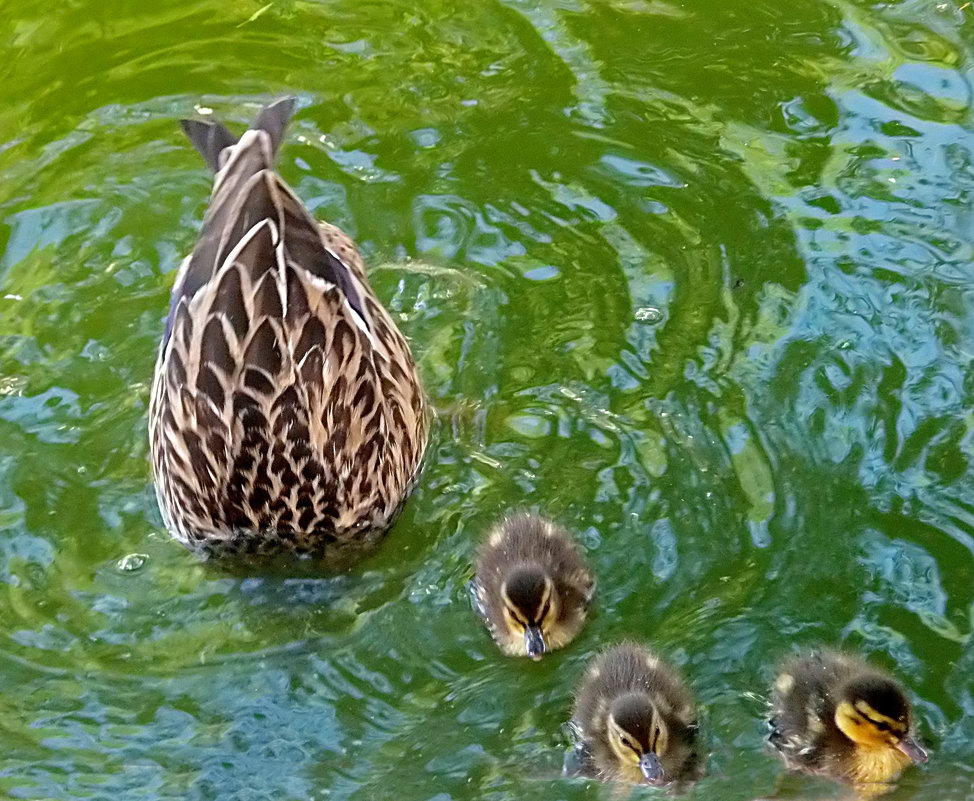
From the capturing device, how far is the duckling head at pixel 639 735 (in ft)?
8.86

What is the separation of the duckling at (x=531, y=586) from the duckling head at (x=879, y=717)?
65 cm

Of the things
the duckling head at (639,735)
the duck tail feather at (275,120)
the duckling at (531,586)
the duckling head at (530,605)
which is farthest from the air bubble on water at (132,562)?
the duckling head at (639,735)

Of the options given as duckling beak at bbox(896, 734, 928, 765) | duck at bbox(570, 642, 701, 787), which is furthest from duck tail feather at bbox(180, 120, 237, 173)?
duckling beak at bbox(896, 734, 928, 765)

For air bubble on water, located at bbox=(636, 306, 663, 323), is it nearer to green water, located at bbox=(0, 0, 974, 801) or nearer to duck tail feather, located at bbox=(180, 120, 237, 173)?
green water, located at bbox=(0, 0, 974, 801)

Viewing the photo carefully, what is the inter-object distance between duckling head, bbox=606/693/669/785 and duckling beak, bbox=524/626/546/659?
26cm

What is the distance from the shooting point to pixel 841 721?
275cm

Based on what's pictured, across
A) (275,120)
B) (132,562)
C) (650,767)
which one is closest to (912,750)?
(650,767)

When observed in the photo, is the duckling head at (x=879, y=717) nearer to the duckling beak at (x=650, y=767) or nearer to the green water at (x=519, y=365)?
the green water at (x=519, y=365)

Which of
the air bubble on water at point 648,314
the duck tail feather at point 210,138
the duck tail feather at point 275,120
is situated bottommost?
the air bubble on water at point 648,314

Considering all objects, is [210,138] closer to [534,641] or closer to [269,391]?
[269,391]

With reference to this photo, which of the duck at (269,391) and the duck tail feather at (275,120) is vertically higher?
the duck tail feather at (275,120)

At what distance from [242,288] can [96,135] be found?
1758mm

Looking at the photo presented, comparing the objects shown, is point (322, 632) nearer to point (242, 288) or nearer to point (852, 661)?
point (242, 288)

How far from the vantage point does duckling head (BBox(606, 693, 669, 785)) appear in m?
2.70
